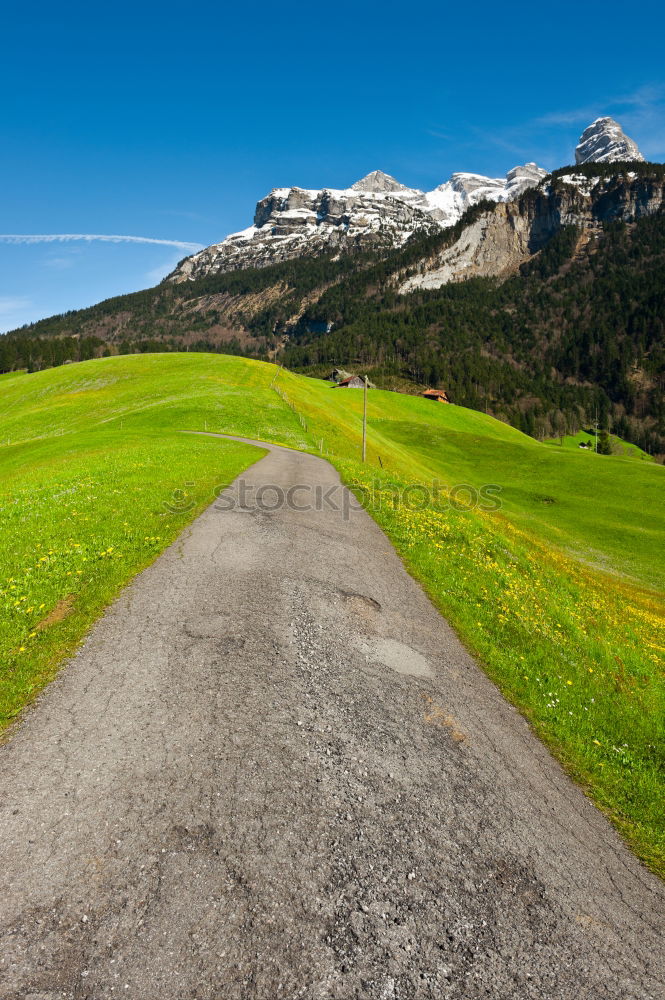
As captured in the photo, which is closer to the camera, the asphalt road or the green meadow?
the asphalt road

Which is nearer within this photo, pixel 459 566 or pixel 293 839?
pixel 293 839

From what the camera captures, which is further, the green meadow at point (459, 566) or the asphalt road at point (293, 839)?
the green meadow at point (459, 566)

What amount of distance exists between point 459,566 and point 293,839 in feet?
42.4

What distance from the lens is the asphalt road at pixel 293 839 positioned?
4.39 m

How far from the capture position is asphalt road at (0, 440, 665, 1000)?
4.39m

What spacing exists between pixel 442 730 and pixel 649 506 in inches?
2226

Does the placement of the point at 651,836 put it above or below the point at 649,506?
above

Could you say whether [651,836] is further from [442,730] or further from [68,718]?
[68,718]

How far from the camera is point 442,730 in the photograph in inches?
334

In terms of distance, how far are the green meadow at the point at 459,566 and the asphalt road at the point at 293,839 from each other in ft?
2.92

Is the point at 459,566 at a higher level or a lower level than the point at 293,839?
lower

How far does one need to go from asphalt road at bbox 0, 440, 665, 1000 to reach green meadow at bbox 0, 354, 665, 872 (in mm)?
891

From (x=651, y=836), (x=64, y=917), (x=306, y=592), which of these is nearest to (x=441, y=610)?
(x=306, y=592)

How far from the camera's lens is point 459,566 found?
680 inches
